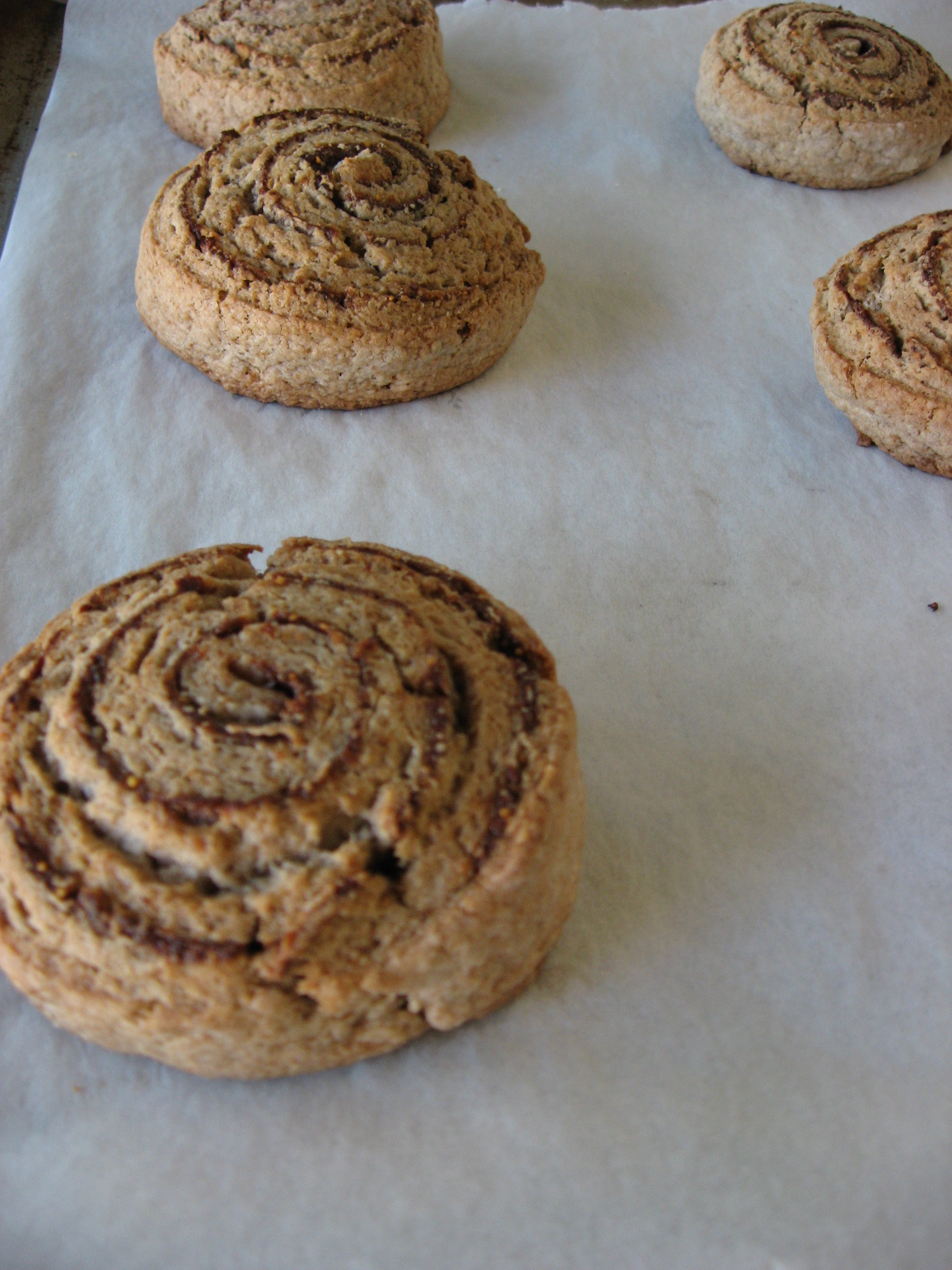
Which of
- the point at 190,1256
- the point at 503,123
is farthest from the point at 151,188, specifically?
the point at 190,1256

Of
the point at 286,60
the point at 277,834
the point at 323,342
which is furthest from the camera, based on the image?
the point at 286,60

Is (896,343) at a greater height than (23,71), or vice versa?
(23,71)

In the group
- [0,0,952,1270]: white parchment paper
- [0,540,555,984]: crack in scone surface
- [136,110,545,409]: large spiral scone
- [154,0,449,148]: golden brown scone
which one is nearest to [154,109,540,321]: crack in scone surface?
[136,110,545,409]: large spiral scone

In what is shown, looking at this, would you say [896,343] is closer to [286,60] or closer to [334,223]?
[334,223]

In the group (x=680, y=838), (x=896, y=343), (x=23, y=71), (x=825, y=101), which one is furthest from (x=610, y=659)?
(x=23, y=71)

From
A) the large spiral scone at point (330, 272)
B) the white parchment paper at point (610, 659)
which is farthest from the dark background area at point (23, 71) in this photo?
the large spiral scone at point (330, 272)

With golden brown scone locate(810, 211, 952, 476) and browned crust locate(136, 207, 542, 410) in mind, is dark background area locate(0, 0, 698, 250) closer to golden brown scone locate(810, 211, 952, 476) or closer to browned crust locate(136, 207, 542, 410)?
browned crust locate(136, 207, 542, 410)
